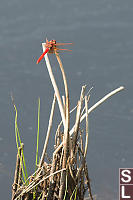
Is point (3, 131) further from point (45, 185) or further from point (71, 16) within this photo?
point (45, 185)

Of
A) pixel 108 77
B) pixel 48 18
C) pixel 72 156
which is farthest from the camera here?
pixel 48 18

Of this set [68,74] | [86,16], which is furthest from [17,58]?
[86,16]

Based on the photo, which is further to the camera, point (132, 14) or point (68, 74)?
point (132, 14)

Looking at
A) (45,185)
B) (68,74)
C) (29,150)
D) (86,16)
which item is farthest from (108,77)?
(45,185)

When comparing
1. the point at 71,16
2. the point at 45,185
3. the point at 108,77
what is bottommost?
the point at 45,185

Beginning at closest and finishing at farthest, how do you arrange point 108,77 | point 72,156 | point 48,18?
1. point 72,156
2. point 108,77
3. point 48,18

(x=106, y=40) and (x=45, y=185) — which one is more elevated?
(x=106, y=40)

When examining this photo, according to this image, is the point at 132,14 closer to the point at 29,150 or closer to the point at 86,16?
the point at 86,16
